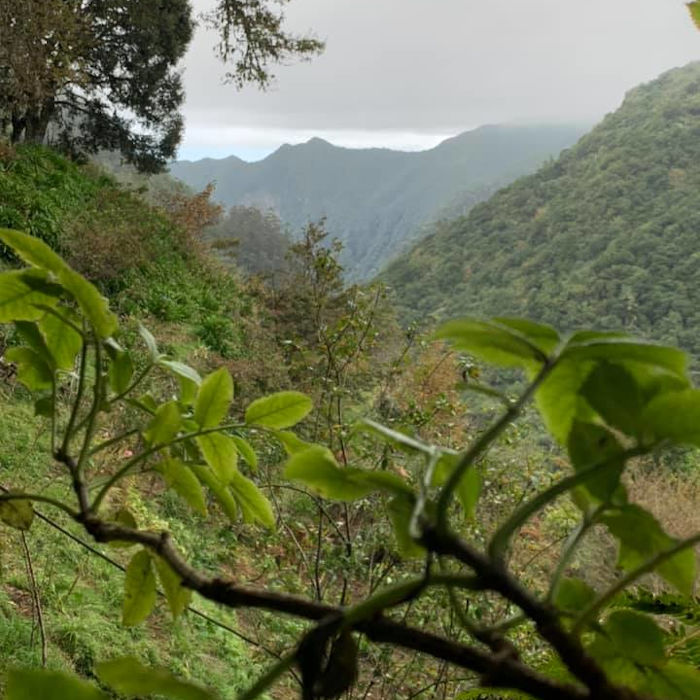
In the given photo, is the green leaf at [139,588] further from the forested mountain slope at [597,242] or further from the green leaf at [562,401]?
the forested mountain slope at [597,242]

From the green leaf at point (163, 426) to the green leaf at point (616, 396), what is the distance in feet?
0.62

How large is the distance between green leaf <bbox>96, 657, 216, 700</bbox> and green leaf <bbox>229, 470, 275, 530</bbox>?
203 millimetres

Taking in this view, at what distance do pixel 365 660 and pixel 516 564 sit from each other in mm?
966

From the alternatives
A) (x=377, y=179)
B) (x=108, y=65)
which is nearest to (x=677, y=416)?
(x=108, y=65)

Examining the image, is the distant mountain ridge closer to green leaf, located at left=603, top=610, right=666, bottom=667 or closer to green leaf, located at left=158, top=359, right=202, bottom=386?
green leaf, located at left=158, top=359, right=202, bottom=386

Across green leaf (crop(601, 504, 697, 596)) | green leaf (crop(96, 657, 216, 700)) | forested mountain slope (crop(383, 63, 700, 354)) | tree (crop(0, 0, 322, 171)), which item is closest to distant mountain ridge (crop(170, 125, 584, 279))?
forested mountain slope (crop(383, 63, 700, 354))

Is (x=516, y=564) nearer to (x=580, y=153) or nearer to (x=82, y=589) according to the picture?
(x=82, y=589)

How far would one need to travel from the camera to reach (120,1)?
825 cm

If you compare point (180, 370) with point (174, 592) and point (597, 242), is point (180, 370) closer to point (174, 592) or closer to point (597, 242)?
point (174, 592)

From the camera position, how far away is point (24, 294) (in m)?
0.31

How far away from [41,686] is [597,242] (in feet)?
71.7

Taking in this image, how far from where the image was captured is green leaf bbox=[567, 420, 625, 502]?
8.0 inches

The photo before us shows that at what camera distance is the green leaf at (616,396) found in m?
0.20

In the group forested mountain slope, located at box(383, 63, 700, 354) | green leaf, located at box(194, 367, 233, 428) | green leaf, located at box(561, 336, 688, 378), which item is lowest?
green leaf, located at box(194, 367, 233, 428)
